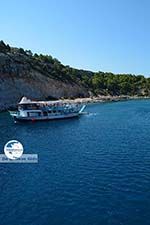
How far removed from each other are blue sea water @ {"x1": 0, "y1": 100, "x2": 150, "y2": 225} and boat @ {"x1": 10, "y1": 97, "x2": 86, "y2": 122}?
28628 mm

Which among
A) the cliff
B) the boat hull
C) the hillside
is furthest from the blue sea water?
the hillside

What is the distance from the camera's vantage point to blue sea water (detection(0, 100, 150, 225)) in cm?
2656

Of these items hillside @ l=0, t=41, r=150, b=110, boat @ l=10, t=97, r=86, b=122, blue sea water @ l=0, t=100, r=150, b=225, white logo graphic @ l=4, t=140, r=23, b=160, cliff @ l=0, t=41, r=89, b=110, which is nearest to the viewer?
blue sea water @ l=0, t=100, r=150, b=225

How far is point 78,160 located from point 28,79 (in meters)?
97.8

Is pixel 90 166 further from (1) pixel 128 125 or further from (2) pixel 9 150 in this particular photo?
(1) pixel 128 125

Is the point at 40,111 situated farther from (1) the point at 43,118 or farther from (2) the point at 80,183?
(2) the point at 80,183

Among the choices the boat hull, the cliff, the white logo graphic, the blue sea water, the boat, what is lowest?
the blue sea water

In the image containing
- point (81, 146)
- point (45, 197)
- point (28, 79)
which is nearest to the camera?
point (45, 197)

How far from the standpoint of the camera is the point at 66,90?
6432 inches

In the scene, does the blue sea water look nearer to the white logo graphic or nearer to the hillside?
the white logo graphic

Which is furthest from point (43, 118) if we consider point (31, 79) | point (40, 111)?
point (31, 79)

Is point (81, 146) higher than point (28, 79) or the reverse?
the reverse

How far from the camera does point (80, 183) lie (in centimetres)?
3406

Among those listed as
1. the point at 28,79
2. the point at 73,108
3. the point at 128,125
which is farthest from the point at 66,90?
the point at 128,125
